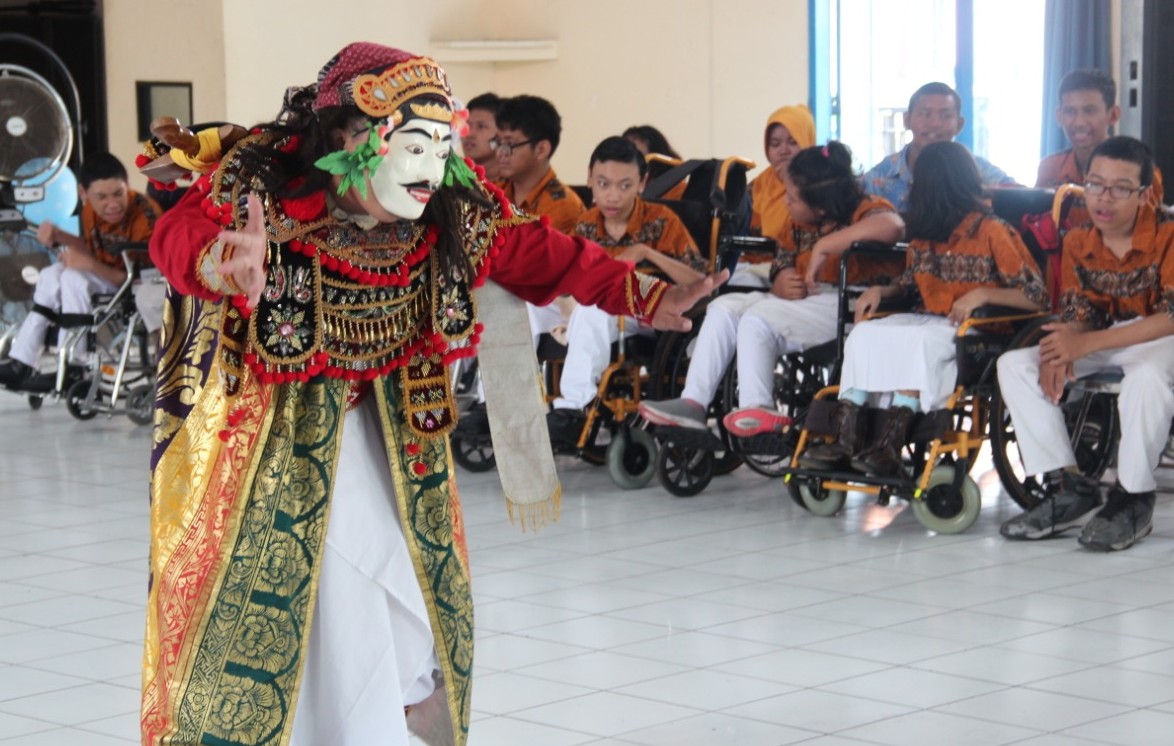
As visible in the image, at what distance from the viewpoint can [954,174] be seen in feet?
16.8

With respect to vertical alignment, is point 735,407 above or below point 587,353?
below

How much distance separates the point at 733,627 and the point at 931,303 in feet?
4.77

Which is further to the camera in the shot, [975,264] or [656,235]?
[656,235]

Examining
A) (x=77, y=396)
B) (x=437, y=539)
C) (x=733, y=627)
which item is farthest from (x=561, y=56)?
(x=437, y=539)

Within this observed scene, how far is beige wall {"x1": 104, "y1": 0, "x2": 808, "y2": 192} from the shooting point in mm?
9773

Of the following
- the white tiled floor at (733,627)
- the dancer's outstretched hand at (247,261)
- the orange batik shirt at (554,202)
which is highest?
the orange batik shirt at (554,202)

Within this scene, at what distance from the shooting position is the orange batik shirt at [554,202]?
20.7 feet

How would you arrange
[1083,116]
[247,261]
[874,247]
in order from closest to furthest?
1. [247,261]
2. [874,247]
3. [1083,116]

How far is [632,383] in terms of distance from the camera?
598 centimetres

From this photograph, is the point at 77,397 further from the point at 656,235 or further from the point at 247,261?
the point at 247,261

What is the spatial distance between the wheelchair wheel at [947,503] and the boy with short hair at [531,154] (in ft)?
6.02

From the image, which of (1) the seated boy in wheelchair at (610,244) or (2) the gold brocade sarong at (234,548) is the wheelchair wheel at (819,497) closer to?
(1) the seated boy in wheelchair at (610,244)

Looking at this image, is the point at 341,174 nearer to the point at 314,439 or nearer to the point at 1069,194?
the point at 314,439

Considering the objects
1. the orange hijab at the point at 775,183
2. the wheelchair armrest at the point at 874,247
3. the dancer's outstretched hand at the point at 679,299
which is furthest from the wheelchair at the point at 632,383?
the dancer's outstretched hand at the point at 679,299
